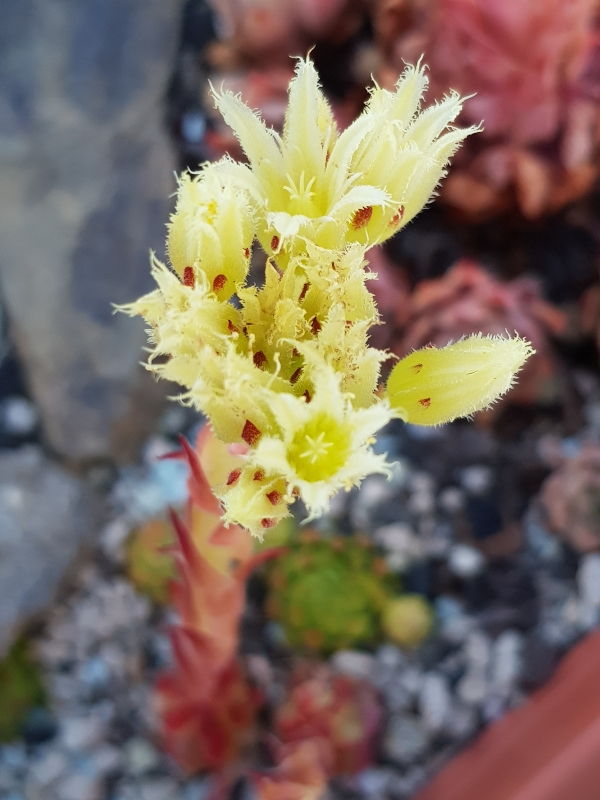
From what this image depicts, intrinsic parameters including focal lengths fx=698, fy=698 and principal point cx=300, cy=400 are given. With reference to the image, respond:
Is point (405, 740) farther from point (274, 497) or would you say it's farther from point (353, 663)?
point (274, 497)

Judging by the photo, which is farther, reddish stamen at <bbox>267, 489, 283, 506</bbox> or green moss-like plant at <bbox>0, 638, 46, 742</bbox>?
green moss-like plant at <bbox>0, 638, 46, 742</bbox>

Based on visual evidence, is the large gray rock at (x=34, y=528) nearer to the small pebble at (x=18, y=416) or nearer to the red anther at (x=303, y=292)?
the small pebble at (x=18, y=416)

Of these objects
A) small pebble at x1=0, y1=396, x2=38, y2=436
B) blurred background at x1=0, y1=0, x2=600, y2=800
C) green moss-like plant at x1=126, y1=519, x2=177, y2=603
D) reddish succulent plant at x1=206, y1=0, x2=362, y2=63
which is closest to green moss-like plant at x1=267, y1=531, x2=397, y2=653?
blurred background at x1=0, y1=0, x2=600, y2=800

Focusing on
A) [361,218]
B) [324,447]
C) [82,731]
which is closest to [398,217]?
[361,218]

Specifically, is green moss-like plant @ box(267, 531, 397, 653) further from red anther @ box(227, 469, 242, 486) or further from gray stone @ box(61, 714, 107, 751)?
red anther @ box(227, 469, 242, 486)

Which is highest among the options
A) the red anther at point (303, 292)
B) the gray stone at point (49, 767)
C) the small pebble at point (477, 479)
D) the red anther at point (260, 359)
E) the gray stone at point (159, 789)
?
the red anther at point (303, 292)

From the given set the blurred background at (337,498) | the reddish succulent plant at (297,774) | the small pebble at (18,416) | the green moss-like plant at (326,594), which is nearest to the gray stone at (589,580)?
the blurred background at (337,498)
